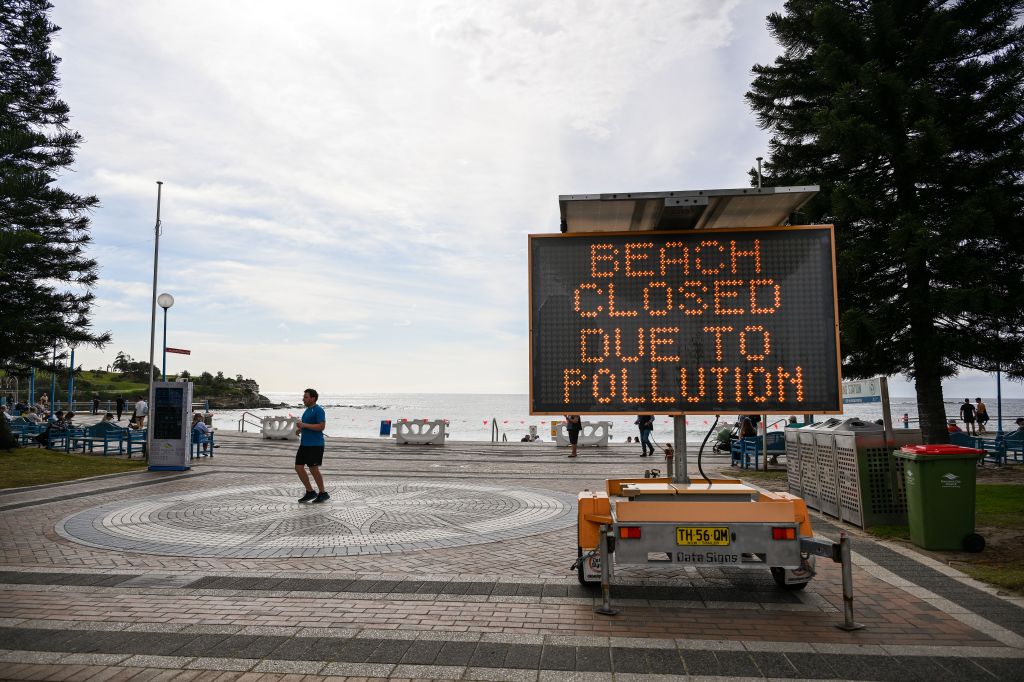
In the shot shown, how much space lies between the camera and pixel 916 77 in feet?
54.5

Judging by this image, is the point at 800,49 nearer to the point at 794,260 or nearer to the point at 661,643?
the point at 794,260

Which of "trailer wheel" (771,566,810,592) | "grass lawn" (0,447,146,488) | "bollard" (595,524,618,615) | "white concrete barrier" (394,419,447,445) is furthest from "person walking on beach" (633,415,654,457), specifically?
"bollard" (595,524,618,615)

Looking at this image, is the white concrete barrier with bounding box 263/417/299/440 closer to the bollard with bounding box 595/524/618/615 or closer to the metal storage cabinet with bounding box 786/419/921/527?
the metal storage cabinet with bounding box 786/419/921/527

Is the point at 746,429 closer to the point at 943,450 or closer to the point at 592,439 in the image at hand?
the point at 592,439

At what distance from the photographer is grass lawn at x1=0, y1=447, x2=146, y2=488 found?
1362 cm

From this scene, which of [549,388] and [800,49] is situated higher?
[800,49]

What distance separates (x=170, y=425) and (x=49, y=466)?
318 centimetres

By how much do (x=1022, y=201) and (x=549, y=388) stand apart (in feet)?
54.1

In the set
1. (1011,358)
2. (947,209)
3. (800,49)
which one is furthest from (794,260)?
(800,49)

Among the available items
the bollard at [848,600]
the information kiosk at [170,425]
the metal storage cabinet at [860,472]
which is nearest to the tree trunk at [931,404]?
the metal storage cabinet at [860,472]

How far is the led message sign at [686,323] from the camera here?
5.62 m

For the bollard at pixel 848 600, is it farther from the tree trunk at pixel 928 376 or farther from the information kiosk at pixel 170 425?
the information kiosk at pixel 170 425

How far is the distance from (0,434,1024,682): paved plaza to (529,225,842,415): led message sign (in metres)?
1.69

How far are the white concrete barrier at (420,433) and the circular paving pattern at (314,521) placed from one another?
14826 millimetres
